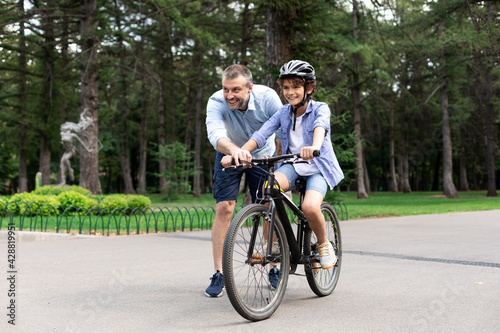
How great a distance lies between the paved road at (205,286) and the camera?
12.1 feet

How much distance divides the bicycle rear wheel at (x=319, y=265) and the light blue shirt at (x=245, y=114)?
0.87 meters

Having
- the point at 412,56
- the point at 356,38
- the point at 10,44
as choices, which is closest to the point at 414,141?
the point at 412,56

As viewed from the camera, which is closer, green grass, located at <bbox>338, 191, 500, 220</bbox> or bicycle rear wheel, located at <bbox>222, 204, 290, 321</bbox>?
bicycle rear wheel, located at <bbox>222, 204, 290, 321</bbox>

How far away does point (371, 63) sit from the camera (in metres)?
28.7

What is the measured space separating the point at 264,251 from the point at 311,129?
1087 mm

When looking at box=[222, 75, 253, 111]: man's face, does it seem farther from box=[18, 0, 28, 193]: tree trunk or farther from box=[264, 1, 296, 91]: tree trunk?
box=[18, 0, 28, 193]: tree trunk

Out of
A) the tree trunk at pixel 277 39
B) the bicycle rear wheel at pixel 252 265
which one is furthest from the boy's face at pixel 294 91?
the tree trunk at pixel 277 39

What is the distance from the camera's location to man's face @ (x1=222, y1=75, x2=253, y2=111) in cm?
447

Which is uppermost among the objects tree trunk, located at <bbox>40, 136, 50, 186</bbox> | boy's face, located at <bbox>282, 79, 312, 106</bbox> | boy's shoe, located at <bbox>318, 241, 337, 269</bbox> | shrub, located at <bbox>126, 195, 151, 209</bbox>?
tree trunk, located at <bbox>40, 136, 50, 186</bbox>

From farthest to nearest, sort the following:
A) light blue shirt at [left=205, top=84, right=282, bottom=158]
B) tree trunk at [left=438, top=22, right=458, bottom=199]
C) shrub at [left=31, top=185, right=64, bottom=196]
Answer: tree trunk at [left=438, top=22, right=458, bottom=199]
shrub at [left=31, top=185, right=64, bottom=196]
light blue shirt at [left=205, top=84, right=282, bottom=158]

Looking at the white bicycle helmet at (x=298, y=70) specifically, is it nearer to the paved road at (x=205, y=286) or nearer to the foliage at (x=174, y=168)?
the paved road at (x=205, y=286)

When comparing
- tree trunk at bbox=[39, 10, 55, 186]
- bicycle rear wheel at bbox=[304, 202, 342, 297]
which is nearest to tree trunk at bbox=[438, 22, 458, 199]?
tree trunk at bbox=[39, 10, 55, 186]

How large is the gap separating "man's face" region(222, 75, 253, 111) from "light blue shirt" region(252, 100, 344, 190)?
31cm

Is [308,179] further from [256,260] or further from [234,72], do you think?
[234,72]
